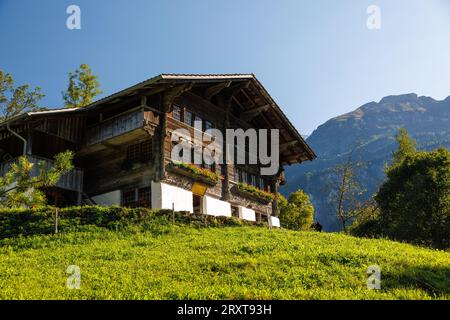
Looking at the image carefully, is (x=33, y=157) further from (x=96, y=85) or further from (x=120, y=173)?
(x=96, y=85)

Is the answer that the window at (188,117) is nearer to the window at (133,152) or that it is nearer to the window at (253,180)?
the window at (133,152)

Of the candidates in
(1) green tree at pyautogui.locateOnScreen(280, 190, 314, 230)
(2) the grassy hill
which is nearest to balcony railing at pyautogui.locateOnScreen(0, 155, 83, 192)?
(2) the grassy hill

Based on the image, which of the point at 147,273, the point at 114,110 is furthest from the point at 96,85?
the point at 147,273

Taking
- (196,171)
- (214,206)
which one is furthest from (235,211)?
(196,171)

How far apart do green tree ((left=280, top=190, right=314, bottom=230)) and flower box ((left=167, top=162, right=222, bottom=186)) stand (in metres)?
20.0

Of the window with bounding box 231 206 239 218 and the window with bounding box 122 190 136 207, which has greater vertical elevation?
the window with bounding box 122 190 136 207

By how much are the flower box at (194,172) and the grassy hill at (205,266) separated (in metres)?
6.46

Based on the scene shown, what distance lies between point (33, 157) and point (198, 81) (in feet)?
33.5

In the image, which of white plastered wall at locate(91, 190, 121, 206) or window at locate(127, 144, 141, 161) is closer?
white plastered wall at locate(91, 190, 121, 206)

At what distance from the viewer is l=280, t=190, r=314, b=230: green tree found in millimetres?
48625

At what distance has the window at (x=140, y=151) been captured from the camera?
2794 cm

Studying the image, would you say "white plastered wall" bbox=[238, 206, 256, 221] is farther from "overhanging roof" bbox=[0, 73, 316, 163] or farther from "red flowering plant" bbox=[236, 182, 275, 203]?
"overhanging roof" bbox=[0, 73, 316, 163]

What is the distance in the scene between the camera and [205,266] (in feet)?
46.0

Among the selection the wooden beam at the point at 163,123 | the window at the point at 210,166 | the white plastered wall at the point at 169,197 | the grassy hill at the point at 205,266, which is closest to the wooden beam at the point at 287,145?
the window at the point at 210,166
